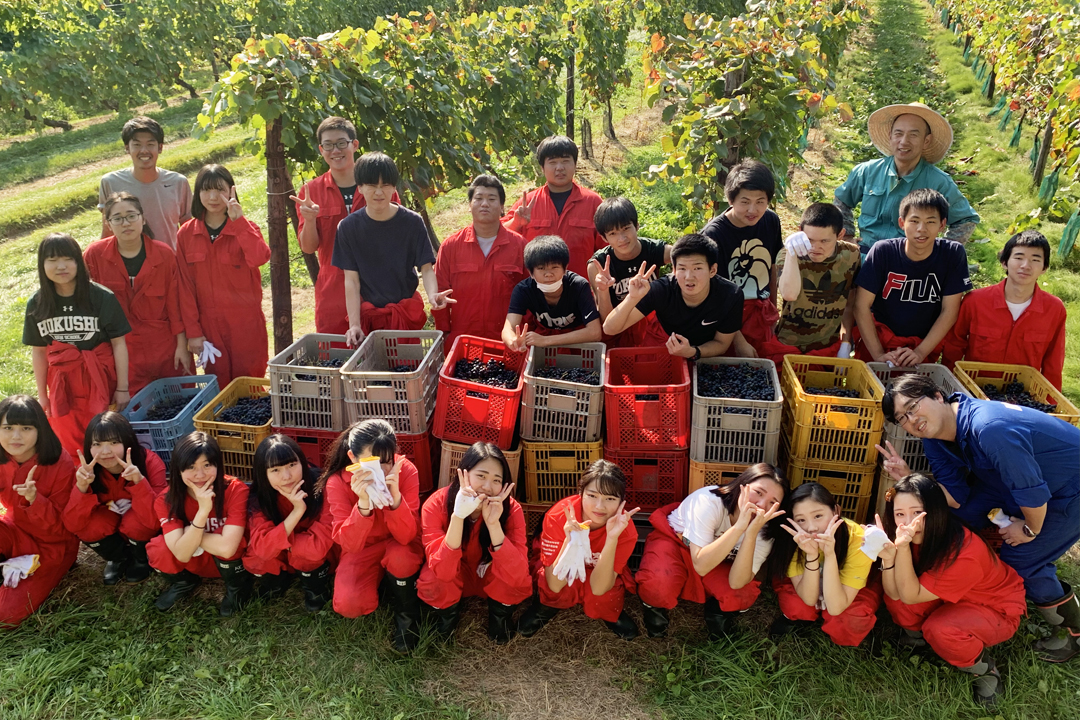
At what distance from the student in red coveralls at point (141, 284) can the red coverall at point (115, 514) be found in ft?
2.88

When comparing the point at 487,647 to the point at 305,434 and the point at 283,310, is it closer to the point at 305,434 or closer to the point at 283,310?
the point at 305,434

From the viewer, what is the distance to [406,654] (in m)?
3.23

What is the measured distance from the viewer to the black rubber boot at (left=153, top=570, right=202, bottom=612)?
138 inches

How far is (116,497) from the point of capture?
366cm

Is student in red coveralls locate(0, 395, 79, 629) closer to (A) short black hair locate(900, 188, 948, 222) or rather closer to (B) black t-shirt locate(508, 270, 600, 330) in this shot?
(B) black t-shirt locate(508, 270, 600, 330)

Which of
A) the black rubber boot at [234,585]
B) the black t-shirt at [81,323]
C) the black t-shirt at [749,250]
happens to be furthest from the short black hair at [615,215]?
the black t-shirt at [81,323]

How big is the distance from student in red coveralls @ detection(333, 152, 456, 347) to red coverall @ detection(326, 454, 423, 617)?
111 centimetres

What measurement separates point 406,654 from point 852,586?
189cm

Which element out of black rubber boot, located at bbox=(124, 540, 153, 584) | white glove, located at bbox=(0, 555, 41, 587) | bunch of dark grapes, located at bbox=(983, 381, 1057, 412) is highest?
bunch of dark grapes, located at bbox=(983, 381, 1057, 412)

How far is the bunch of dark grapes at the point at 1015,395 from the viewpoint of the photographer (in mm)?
3461

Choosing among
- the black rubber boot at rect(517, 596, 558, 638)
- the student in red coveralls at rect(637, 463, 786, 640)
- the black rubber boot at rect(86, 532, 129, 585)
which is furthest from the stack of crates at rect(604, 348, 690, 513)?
the black rubber boot at rect(86, 532, 129, 585)

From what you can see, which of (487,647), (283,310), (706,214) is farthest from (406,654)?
(706,214)

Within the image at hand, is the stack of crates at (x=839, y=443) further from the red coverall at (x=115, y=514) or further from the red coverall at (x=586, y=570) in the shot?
the red coverall at (x=115, y=514)

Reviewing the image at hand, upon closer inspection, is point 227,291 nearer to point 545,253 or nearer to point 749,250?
point 545,253
